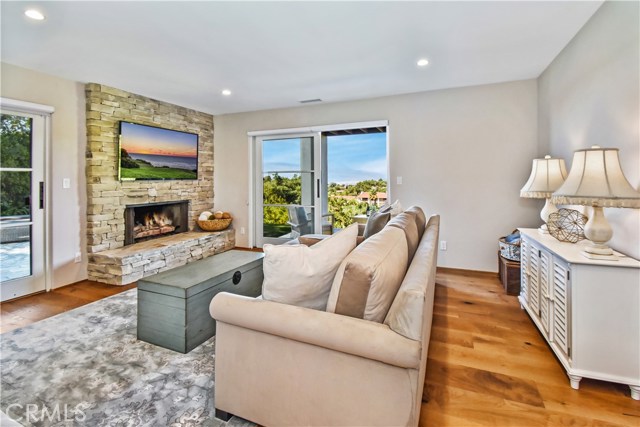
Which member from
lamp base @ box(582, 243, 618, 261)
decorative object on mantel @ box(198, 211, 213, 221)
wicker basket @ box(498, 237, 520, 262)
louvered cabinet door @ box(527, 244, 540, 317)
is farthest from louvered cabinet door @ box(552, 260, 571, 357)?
decorative object on mantel @ box(198, 211, 213, 221)

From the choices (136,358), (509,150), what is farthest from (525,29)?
(136,358)

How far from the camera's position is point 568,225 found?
7.52ft

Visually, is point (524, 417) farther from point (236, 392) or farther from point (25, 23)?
point (25, 23)

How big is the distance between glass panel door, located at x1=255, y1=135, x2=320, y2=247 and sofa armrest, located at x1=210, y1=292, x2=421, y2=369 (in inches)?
142

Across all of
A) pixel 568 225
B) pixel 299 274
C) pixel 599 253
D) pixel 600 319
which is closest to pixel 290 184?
pixel 568 225

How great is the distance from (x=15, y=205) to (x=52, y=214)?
0.32m

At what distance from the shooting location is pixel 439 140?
4.05m

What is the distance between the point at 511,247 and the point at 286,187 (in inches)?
130

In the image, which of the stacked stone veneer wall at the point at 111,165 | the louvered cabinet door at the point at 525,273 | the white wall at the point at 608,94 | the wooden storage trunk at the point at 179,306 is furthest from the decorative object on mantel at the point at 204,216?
the white wall at the point at 608,94

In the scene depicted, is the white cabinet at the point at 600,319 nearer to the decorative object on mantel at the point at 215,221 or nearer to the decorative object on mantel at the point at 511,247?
the decorative object on mantel at the point at 511,247

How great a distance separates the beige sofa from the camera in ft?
3.63

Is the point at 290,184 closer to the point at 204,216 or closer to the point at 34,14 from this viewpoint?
the point at 204,216

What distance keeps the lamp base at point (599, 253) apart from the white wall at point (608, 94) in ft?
0.65

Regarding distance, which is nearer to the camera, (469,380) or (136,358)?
(469,380)
